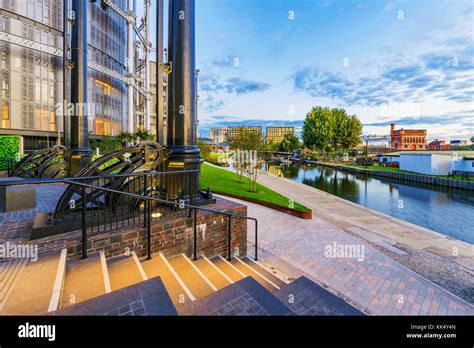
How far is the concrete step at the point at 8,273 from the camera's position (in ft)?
7.37

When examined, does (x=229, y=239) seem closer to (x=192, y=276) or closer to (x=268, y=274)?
(x=268, y=274)

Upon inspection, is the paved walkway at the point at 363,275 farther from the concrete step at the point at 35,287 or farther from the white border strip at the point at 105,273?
the concrete step at the point at 35,287

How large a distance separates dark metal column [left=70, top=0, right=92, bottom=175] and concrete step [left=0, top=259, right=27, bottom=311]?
7063 millimetres

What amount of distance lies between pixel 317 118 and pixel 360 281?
56162 mm

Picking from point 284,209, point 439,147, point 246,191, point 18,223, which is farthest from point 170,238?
point 439,147

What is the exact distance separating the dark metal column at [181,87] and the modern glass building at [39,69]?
81.9 feet

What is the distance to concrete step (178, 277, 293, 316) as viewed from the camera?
2.41 m

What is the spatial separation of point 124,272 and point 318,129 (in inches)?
2246

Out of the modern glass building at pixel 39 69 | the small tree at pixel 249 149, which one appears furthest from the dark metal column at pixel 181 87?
the modern glass building at pixel 39 69

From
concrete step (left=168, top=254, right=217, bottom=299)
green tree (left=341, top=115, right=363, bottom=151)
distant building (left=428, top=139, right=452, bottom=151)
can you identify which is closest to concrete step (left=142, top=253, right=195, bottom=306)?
concrete step (left=168, top=254, right=217, bottom=299)

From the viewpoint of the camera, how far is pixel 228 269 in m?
4.21

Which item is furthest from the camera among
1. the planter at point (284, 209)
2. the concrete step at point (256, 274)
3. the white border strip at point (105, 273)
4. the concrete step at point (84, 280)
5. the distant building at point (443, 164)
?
the distant building at point (443, 164)

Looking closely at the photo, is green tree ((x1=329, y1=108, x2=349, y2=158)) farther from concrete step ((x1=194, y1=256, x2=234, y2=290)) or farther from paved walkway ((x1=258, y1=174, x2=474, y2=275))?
concrete step ((x1=194, y1=256, x2=234, y2=290))
